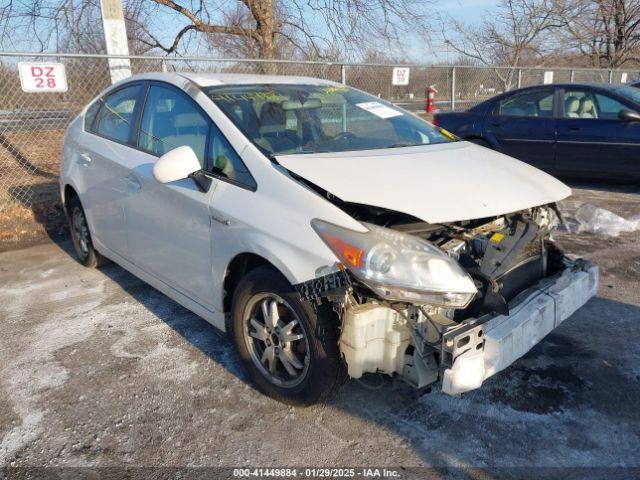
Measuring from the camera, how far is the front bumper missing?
2.28 m

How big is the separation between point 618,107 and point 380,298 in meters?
6.46

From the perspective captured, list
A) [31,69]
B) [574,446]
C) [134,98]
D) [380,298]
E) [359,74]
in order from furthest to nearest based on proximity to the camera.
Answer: [359,74], [31,69], [134,98], [574,446], [380,298]

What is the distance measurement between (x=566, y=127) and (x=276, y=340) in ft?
21.2

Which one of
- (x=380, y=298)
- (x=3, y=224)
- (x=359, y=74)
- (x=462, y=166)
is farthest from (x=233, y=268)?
(x=359, y=74)

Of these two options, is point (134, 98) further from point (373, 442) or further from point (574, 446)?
point (574, 446)

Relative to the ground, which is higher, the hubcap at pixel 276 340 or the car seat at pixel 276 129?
the car seat at pixel 276 129

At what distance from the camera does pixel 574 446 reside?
2508mm

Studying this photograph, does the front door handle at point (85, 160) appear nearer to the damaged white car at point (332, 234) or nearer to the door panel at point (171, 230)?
the damaged white car at point (332, 234)

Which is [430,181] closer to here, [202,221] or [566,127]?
[202,221]

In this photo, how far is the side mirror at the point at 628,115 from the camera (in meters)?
6.88

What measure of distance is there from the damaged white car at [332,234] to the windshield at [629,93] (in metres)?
4.84

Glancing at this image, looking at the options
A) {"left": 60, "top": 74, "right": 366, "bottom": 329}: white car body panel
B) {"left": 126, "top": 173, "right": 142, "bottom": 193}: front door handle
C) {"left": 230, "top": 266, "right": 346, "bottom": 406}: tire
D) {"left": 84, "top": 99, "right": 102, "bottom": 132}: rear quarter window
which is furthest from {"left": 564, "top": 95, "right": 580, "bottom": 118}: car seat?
{"left": 230, "top": 266, "right": 346, "bottom": 406}: tire

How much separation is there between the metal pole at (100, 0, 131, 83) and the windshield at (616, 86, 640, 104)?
6.69m

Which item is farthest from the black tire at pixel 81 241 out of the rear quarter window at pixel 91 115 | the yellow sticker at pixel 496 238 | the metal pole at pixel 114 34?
the yellow sticker at pixel 496 238
